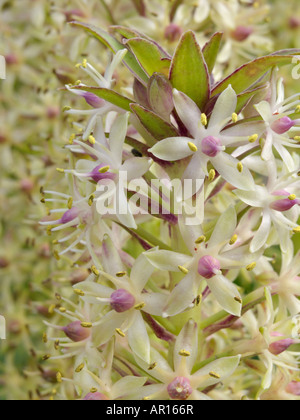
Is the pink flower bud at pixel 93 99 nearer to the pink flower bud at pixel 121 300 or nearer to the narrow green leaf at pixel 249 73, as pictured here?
the narrow green leaf at pixel 249 73

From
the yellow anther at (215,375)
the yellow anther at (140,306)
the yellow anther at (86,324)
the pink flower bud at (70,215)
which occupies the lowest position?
the yellow anther at (215,375)

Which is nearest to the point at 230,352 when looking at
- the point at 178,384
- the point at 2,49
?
the point at 178,384

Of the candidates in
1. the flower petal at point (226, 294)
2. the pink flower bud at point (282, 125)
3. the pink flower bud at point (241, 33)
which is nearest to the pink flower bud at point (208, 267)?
the flower petal at point (226, 294)

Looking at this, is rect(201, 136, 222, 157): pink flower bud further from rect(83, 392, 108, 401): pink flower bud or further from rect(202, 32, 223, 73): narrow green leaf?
rect(83, 392, 108, 401): pink flower bud

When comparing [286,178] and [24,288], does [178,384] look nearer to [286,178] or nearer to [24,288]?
[286,178]

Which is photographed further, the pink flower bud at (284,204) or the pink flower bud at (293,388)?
the pink flower bud at (293,388)
